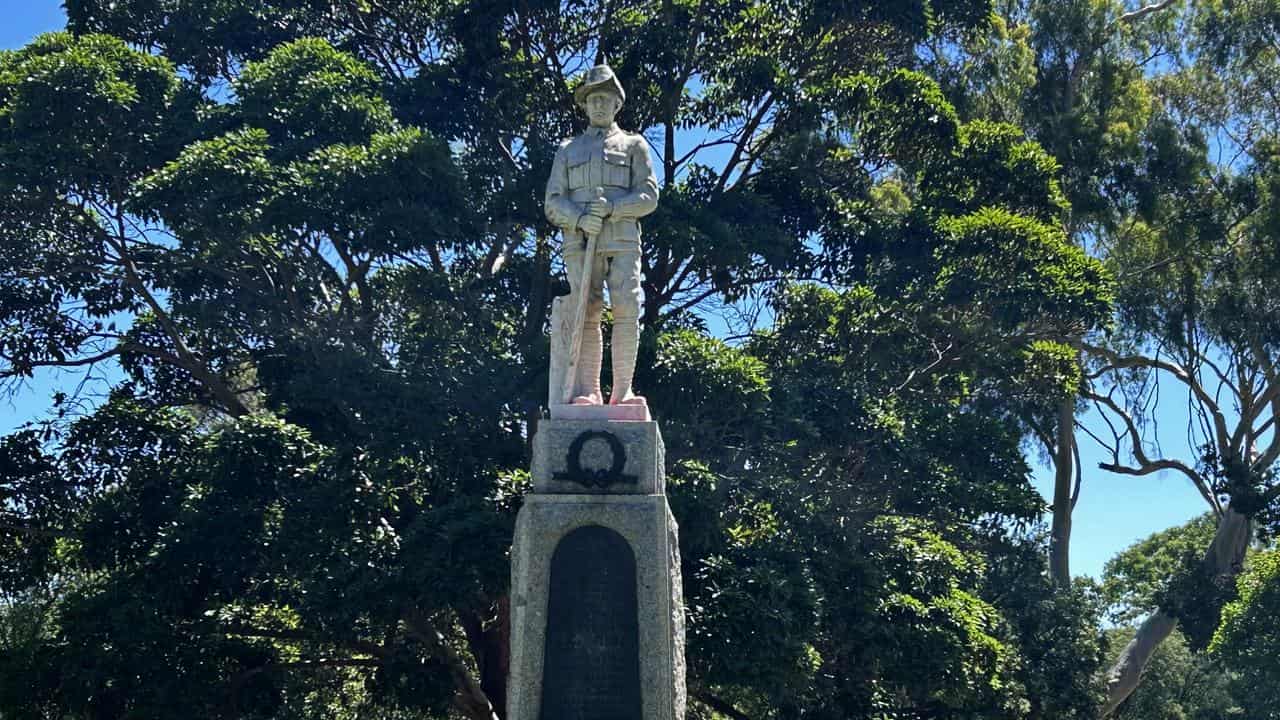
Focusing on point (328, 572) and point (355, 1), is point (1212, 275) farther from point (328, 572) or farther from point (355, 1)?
point (328, 572)

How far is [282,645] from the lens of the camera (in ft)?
58.6

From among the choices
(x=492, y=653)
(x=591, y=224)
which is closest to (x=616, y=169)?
(x=591, y=224)

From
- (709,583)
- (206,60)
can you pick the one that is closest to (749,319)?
(709,583)

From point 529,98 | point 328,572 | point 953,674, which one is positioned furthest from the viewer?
point 529,98

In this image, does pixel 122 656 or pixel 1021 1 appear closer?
pixel 122 656

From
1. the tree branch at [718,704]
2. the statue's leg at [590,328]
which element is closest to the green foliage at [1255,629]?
the tree branch at [718,704]

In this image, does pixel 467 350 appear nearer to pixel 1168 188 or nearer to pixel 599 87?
pixel 599 87

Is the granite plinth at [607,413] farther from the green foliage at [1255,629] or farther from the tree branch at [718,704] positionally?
the green foliage at [1255,629]

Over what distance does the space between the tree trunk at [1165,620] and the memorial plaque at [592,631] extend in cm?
1699

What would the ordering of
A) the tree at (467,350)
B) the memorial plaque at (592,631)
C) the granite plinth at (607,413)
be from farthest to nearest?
1. the tree at (467,350)
2. the granite plinth at (607,413)
3. the memorial plaque at (592,631)

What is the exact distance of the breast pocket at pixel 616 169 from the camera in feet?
36.3

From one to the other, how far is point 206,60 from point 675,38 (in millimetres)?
6717

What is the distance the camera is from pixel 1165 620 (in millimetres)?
25484

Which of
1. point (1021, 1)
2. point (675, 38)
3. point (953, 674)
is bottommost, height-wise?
A: point (953, 674)
